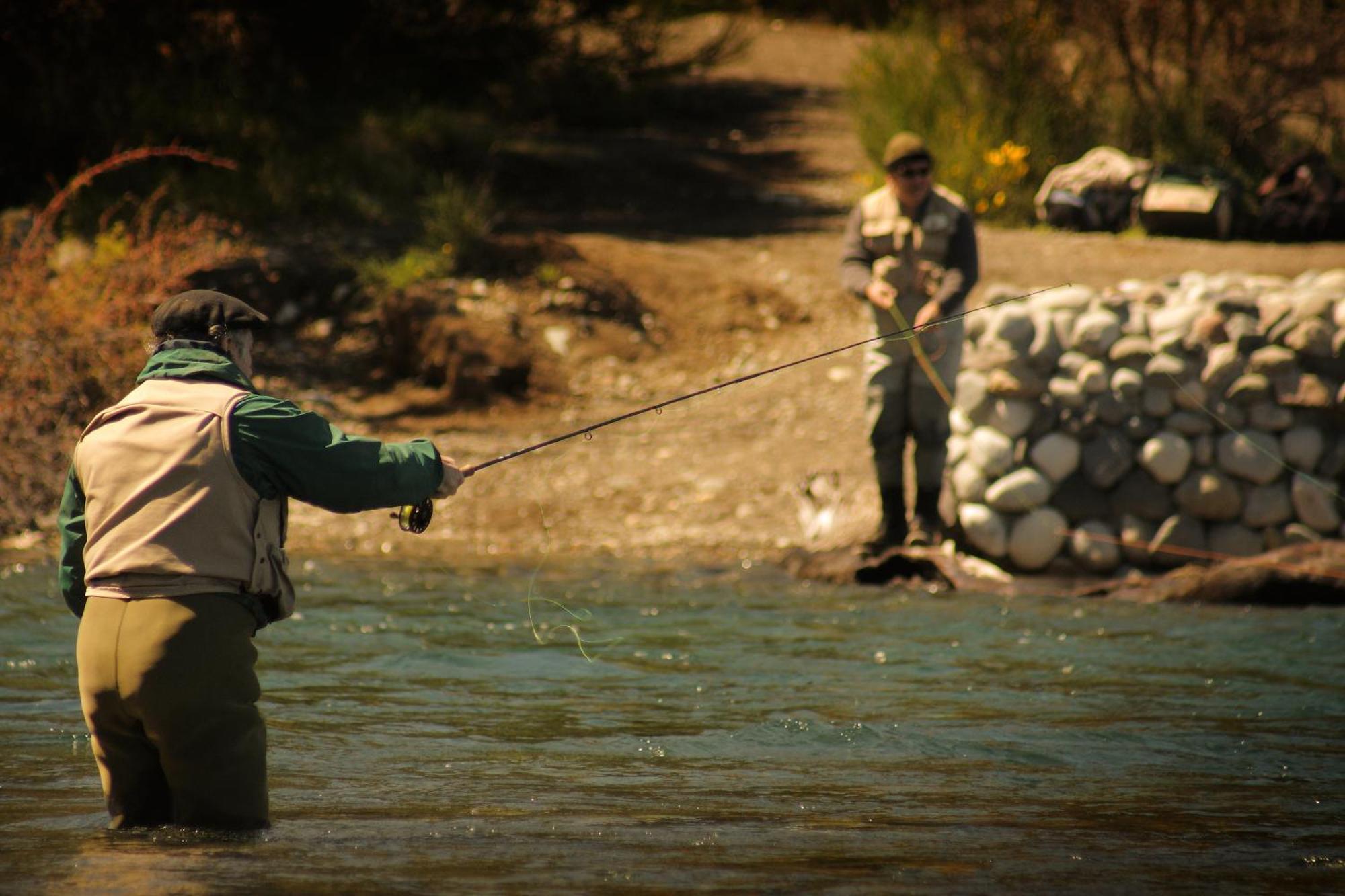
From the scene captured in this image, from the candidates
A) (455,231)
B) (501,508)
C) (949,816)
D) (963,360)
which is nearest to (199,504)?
(949,816)

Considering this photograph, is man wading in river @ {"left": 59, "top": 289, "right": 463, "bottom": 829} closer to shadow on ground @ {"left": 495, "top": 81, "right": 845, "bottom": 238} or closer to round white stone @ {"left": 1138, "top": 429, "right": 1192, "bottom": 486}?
round white stone @ {"left": 1138, "top": 429, "right": 1192, "bottom": 486}

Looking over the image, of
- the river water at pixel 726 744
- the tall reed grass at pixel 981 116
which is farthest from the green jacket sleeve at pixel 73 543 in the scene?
the tall reed grass at pixel 981 116

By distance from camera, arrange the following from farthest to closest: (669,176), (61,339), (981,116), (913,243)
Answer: (669,176) → (981,116) → (61,339) → (913,243)

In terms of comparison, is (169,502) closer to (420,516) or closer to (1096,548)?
(420,516)

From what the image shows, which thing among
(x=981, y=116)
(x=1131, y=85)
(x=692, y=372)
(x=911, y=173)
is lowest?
(x=692, y=372)

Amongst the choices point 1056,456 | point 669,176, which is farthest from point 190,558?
point 669,176

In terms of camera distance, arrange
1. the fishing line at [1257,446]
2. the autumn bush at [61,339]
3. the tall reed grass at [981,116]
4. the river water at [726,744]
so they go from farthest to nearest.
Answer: the tall reed grass at [981,116] < the autumn bush at [61,339] < the fishing line at [1257,446] < the river water at [726,744]

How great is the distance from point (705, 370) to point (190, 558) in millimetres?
8990

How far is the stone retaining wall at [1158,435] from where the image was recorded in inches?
347

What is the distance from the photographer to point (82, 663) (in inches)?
155

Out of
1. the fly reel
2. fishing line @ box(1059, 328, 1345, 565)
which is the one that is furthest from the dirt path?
the fly reel

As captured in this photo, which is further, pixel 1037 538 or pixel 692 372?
pixel 692 372

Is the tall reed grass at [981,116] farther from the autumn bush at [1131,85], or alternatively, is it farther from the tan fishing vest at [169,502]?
the tan fishing vest at [169,502]

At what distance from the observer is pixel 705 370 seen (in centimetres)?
1275
